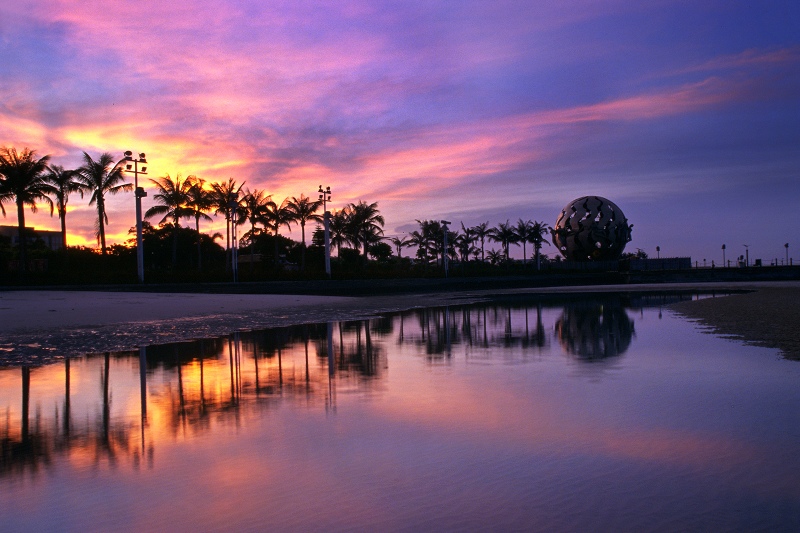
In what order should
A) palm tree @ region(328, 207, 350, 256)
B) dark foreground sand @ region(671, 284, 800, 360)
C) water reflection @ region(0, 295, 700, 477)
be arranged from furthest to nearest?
palm tree @ region(328, 207, 350, 256) → dark foreground sand @ region(671, 284, 800, 360) → water reflection @ region(0, 295, 700, 477)

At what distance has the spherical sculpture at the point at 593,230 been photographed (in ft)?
270

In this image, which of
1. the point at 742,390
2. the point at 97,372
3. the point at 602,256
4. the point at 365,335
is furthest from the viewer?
the point at 602,256

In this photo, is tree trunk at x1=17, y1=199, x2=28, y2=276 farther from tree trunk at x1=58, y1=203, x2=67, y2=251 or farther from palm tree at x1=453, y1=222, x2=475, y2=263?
palm tree at x1=453, y1=222, x2=475, y2=263

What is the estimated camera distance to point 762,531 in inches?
128

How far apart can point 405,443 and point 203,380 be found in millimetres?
4030

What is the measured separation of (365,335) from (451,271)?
51.8m

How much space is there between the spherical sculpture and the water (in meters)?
75.1

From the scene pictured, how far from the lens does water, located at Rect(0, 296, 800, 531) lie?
3.60 meters

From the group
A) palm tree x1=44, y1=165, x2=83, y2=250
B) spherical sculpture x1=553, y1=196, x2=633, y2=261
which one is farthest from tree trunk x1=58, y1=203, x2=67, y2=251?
spherical sculpture x1=553, y1=196, x2=633, y2=261

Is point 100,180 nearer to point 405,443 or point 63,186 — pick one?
point 63,186

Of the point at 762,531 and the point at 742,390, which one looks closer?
the point at 762,531

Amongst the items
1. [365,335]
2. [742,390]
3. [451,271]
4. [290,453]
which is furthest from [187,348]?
A: [451,271]

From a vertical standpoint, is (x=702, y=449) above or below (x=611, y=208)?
below

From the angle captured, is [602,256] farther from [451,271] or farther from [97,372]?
[97,372]
